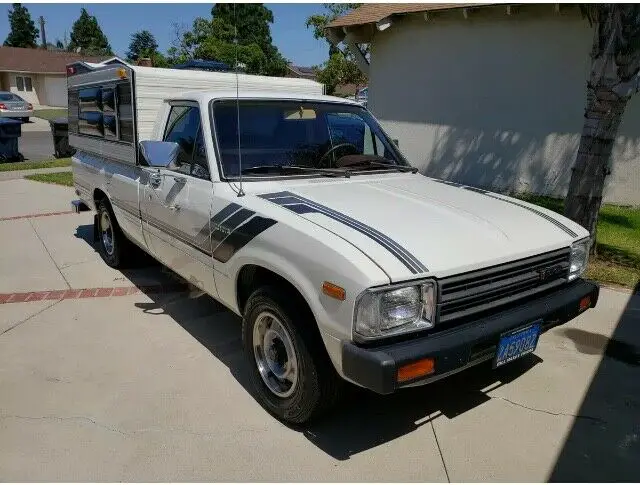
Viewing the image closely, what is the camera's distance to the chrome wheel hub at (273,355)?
318cm

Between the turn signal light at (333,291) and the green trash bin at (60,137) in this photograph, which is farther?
the green trash bin at (60,137)

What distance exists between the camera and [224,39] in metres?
27.7

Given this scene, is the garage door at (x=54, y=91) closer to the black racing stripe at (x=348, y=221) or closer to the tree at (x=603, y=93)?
the tree at (x=603, y=93)

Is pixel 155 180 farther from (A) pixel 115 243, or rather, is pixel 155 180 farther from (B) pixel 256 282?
(A) pixel 115 243

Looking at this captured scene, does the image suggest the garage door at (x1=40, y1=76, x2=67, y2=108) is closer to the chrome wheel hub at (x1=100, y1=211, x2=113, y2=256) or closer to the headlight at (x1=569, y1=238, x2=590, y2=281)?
the chrome wheel hub at (x1=100, y1=211, x2=113, y2=256)

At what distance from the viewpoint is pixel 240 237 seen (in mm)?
3256

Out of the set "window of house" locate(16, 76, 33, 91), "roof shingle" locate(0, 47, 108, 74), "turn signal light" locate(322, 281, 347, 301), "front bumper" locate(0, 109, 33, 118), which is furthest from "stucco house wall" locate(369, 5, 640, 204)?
"window of house" locate(16, 76, 33, 91)

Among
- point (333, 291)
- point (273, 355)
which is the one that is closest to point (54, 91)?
point (273, 355)

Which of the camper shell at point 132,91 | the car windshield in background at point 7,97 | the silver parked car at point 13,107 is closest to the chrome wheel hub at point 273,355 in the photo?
A: the camper shell at point 132,91

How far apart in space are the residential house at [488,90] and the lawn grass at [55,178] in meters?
6.74

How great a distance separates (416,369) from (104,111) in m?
4.52

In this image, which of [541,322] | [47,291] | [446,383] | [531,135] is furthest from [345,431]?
[531,135]

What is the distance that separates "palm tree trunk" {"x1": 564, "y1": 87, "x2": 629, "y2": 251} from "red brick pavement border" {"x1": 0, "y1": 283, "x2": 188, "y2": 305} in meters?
4.32

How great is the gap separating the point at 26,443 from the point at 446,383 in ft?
8.63
